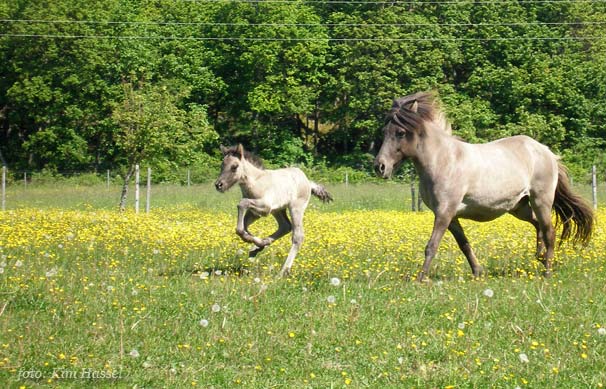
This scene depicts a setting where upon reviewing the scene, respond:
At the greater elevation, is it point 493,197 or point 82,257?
point 493,197

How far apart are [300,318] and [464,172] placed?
13.0ft

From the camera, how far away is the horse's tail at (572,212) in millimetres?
12484

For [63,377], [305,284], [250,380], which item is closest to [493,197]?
[305,284]

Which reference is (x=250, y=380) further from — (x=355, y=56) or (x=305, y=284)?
(x=355, y=56)

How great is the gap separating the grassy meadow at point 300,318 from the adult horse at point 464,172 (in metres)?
0.63

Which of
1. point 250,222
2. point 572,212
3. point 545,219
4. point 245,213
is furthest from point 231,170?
point 572,212

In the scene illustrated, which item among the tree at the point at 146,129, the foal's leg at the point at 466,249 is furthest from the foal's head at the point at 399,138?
the tree at the point at 146,129

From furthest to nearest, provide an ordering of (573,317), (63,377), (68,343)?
(573,317) < (68,343) < (63,377)

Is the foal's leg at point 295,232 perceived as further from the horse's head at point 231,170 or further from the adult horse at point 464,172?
the adult horse at point 464,172

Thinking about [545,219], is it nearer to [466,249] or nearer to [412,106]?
[466,249]

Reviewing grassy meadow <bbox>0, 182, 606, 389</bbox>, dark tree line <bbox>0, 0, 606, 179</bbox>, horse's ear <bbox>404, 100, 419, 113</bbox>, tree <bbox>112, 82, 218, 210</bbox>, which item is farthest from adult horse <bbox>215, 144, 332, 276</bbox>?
dark tree line <bbox>0, 0, 606, 179</bbox>

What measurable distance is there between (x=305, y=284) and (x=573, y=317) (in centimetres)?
321

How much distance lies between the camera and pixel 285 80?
57281mm

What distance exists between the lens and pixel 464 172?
10.9 meters
